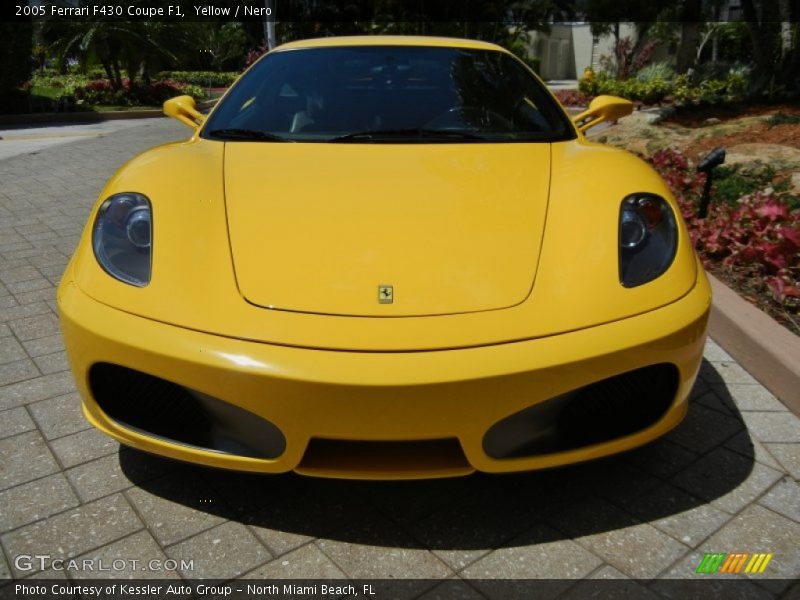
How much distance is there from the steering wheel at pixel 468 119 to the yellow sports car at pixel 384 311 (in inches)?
13.9

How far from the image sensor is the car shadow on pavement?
195 cm

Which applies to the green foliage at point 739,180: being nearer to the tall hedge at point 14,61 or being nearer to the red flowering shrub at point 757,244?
the red flowering shrub at point 757,244

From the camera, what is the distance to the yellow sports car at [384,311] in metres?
1.70

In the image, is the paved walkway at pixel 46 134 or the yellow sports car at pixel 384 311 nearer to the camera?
the yellow sports car at pixel 384 311

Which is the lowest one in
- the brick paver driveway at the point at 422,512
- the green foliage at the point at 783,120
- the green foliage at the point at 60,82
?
the brick paver driveway at the point at 422,512

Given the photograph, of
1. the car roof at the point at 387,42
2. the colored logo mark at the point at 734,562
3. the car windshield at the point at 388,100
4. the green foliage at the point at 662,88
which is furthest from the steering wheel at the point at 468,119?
the green foliage at the point at 662,88

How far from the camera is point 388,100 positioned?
2.88m

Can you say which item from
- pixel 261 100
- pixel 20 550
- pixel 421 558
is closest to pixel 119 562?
pixel 20 550

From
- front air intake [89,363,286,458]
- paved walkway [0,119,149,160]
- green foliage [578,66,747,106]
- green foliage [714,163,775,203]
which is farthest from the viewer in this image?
green foliage [578,66,747,106]

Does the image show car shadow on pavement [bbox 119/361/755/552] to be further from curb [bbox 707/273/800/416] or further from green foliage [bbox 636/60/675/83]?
green foliage [bbox 636/60/675/83]

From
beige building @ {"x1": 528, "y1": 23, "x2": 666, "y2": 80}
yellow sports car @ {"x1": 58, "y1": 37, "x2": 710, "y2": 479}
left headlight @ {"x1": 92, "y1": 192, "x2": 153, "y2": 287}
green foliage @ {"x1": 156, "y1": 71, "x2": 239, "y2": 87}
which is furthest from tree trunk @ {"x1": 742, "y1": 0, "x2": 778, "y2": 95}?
beige building @ {"x1": 528, "y1": 23, "x2": 666, "y2": 80}

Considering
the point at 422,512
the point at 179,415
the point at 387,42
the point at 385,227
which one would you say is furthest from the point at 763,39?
the point at 179,415

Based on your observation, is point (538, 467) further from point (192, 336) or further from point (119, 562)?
point (119, 562)

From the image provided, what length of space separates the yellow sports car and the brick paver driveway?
9.7 inches
